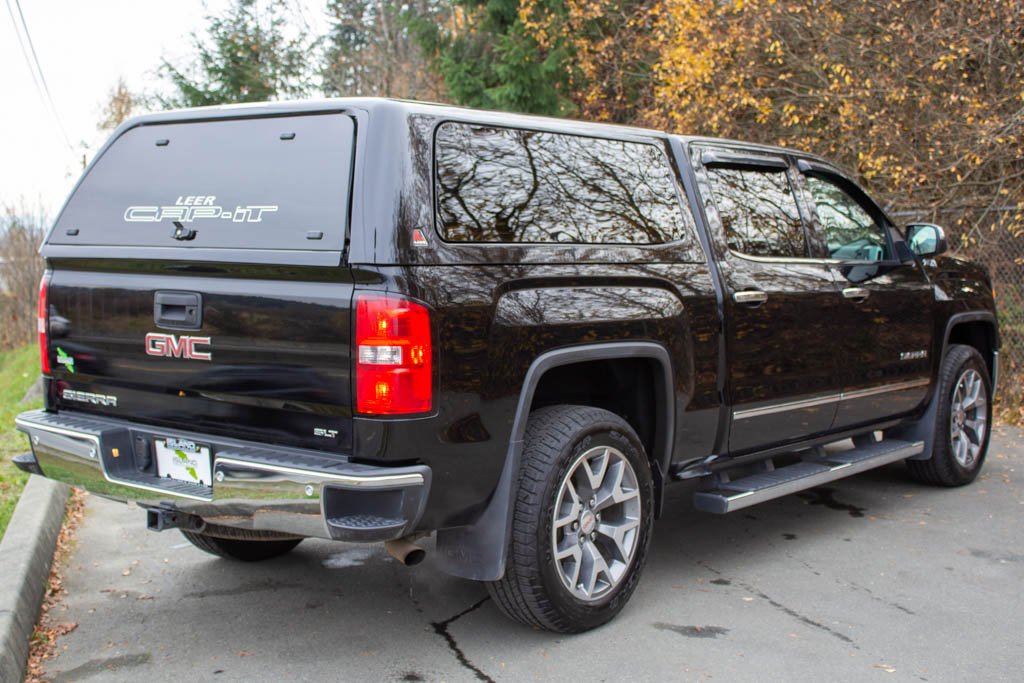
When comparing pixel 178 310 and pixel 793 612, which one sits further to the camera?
pixel 793 612

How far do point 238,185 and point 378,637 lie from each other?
1.83 m

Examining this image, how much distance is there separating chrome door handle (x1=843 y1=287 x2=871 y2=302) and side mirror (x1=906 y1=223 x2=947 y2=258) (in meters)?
0.72

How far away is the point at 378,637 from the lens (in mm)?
4004

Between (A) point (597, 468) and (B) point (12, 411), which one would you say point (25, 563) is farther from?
(B) point (12, 411)

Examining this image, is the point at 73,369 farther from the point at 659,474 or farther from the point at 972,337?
the point at 972,337

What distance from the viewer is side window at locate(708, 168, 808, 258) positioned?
4809 millimetres

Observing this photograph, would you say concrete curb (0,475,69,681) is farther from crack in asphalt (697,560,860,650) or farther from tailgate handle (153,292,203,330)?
crack in asphalt (697,560,860,650)

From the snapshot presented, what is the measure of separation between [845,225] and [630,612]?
2625 mm

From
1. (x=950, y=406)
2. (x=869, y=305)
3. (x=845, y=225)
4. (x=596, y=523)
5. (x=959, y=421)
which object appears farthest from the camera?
(x=959, y=421)

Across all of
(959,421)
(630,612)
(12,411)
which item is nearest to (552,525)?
(630,612)

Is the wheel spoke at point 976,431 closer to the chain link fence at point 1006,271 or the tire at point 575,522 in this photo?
the chain link fence at point 1006,271

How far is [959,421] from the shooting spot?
20.9 feet

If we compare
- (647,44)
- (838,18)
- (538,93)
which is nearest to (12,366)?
(538,93)

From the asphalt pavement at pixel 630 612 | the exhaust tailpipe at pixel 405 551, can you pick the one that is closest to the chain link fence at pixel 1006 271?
the asphalt pavement at pixel 630 612
